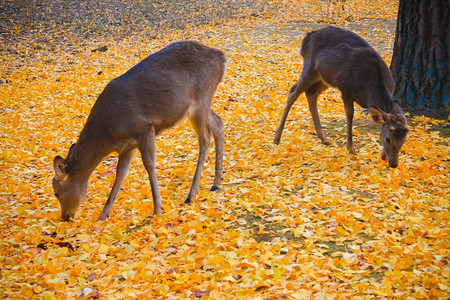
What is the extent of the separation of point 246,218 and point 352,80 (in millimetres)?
3150

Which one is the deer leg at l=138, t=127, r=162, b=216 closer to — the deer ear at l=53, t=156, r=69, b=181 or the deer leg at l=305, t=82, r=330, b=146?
the deer ear at l=53, t=156, r=69, b=181

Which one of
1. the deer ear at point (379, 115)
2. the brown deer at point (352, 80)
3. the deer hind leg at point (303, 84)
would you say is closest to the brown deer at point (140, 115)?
the deer hind leg at point (303, 84)

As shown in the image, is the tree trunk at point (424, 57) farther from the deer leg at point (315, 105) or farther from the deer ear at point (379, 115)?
the deer ear at point (379, 115)

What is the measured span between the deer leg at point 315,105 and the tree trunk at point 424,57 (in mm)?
1542

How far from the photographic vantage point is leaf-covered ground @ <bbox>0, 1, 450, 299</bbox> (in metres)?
3.69

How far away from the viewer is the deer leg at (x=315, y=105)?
294 inches

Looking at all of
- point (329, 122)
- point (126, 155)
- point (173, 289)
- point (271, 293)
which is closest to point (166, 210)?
point (126, 155)

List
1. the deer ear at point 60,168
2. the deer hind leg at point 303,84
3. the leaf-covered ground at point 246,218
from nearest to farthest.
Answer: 1. the leaf-covered ground at point 246,218
2. the deer ear at point 60,168
3. the deer hind leg at point 303,84

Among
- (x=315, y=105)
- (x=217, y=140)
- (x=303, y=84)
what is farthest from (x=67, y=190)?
(x=315, y=105)

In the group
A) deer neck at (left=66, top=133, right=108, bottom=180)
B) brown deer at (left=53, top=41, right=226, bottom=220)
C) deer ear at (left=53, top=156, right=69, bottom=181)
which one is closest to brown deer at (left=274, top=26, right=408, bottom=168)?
brown deer at (left=53, top=41, right=226, bottom=220)

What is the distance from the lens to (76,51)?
1496 centimetres

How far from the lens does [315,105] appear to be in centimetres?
768

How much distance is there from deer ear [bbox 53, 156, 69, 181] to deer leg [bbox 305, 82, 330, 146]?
4413 millimetres

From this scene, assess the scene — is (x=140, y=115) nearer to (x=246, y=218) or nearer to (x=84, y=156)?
(x=84, y=156)
